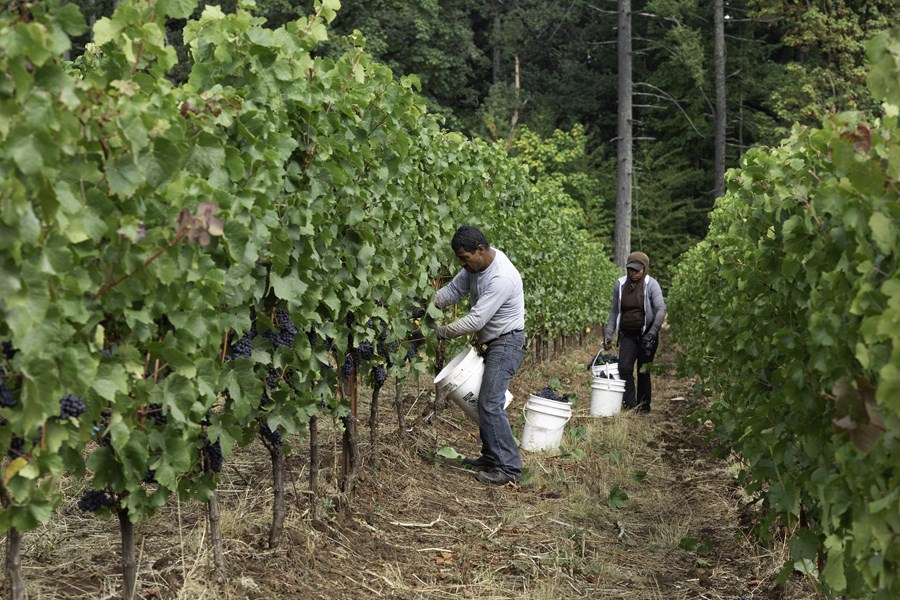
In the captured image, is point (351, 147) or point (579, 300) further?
point (579, 300)

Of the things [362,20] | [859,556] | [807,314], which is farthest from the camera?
[362,20]

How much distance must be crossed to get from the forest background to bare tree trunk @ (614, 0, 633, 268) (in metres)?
7.07

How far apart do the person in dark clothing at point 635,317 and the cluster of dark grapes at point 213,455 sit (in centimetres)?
635

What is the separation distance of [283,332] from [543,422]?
12.4ft

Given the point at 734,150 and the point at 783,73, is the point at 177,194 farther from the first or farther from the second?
the point at 734,150

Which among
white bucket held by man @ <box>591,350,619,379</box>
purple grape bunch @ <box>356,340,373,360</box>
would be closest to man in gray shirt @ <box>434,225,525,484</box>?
purple grape bunch @ <box>356,340,373,360</box>

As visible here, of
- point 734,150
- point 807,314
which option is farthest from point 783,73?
point 807,314

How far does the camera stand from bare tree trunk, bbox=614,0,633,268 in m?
24.5

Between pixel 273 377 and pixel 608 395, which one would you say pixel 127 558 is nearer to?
pixel 273 377

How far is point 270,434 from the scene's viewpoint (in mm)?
4574

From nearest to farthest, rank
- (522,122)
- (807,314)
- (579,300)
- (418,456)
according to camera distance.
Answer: (807,314), (418,456), (579,300), (522,122)

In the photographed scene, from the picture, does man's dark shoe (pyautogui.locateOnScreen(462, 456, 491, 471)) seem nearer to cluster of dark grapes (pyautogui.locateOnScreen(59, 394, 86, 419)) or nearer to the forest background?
cluster of dark grapes (pyautogui.locateOnScreen(59, 394, 86, 419))

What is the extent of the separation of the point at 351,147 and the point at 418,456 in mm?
2801

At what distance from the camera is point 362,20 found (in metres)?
30.6
